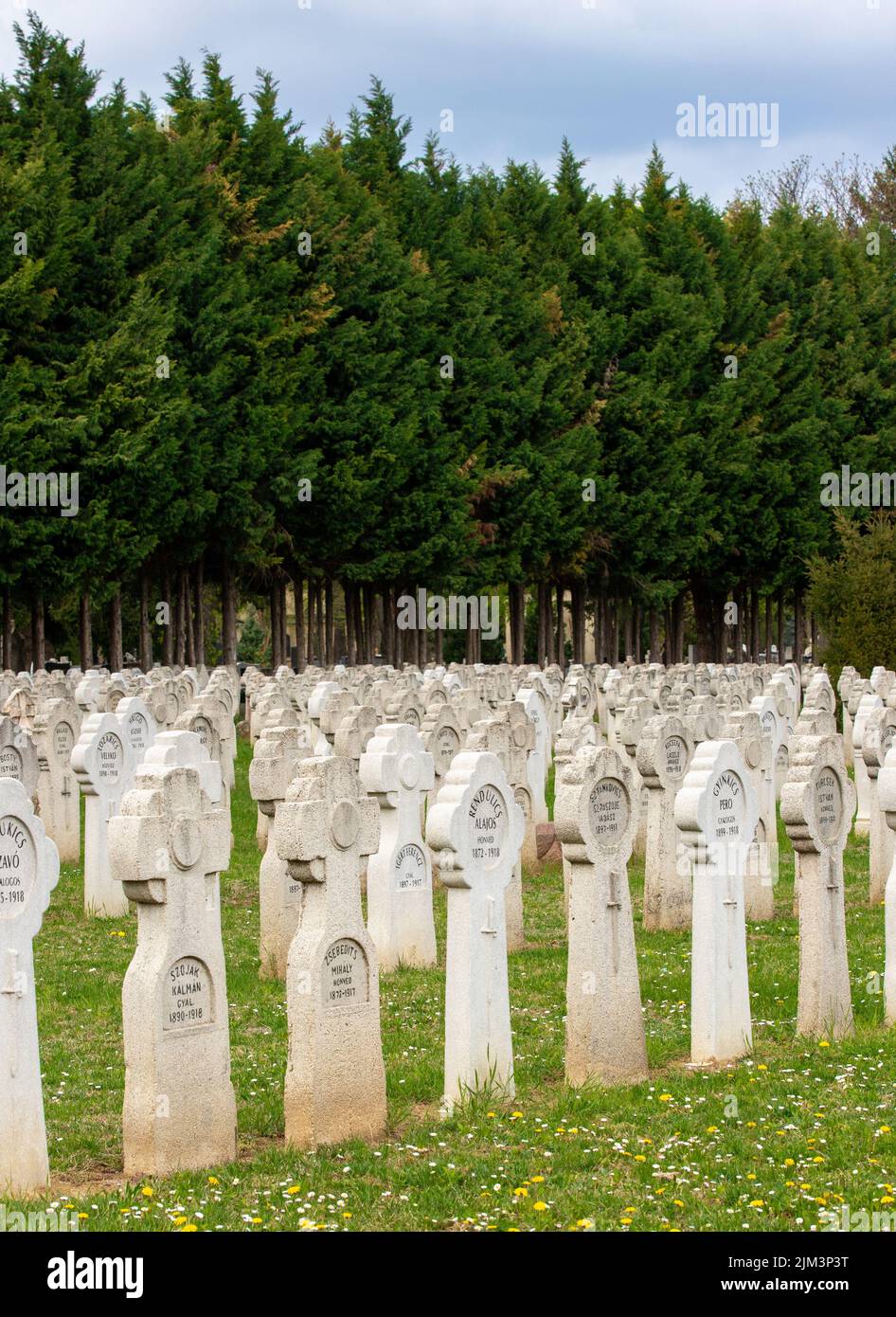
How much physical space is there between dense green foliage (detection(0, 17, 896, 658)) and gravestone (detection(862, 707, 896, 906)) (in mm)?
22149

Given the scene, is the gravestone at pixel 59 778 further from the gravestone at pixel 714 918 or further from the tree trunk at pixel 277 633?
the tree trunk at pixel 277 633

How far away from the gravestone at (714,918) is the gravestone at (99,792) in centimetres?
611

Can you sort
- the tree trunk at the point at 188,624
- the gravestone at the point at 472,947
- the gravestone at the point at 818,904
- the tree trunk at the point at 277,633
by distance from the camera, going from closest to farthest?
the gravestone at the point at 472,947 < the gravestone at the point at 818,904 < the tree trunk at the point at 188,624 < the tree trunk at the point at 277,633

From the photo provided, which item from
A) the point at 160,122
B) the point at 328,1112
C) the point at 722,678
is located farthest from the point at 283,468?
the point at 328,1112

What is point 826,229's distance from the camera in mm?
65375

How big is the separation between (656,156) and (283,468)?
79.8ft

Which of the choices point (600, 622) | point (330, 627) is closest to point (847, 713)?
point (330, 627)

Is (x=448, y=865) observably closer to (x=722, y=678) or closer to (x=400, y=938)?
(x=400, y=938)

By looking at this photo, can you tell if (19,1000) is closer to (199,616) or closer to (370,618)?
(199,616)

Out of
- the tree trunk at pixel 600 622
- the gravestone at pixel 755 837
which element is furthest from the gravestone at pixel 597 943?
the tree trunk at pixel 600 622

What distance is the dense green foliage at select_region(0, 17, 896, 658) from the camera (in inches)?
1481

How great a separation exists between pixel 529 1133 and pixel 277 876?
467 cm

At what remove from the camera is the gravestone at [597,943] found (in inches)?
366

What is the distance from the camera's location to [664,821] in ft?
44.8
